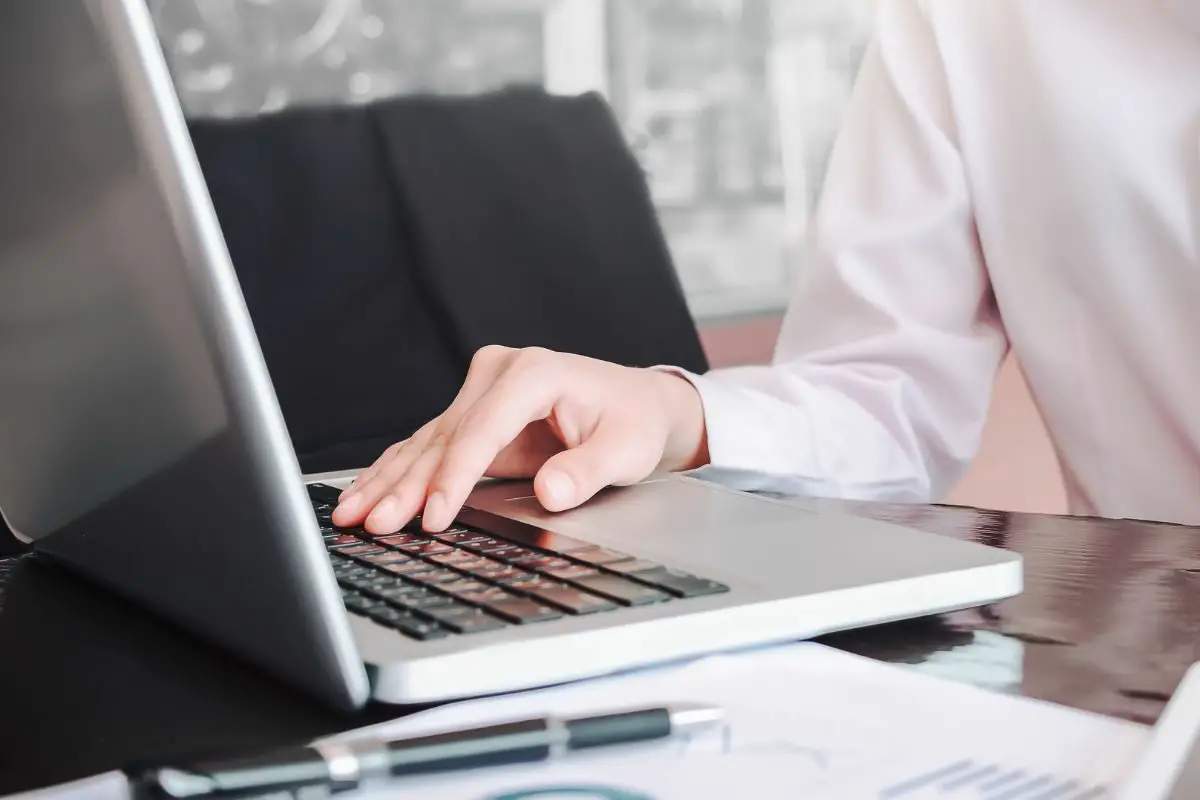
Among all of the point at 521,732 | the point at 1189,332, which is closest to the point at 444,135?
the point at 1189,332

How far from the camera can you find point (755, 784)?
30 centimetres

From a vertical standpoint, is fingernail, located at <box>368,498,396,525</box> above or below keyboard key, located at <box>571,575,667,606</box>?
above

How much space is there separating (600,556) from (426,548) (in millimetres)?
71

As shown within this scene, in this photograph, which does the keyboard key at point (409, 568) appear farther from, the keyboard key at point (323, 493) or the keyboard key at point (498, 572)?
the keyboard key at point (323, 493)

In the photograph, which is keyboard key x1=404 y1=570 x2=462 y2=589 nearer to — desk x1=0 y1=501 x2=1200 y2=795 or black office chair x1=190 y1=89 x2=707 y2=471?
desk x1=0 y1=501 x2=1200 y2=795

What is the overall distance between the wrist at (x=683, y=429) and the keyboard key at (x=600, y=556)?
23cm

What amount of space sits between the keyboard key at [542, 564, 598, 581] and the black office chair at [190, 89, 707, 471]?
85cm

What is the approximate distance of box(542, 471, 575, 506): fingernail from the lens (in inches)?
21.4

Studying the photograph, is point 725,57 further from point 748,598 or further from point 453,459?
point 748,598

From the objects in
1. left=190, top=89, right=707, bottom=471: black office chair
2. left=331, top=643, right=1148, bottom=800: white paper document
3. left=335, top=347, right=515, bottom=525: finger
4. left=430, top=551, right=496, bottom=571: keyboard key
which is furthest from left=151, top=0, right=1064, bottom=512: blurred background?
left=331, top=643, right=1148, bottom=800: white paper document

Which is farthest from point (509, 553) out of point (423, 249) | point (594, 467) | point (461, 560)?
point (423, 249)

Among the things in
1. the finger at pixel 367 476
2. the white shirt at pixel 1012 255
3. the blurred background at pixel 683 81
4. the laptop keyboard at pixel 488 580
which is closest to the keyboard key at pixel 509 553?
the laptop keyboard at pixel 488 580

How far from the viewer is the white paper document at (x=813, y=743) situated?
0.96 feet

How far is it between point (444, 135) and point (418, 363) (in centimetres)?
25
